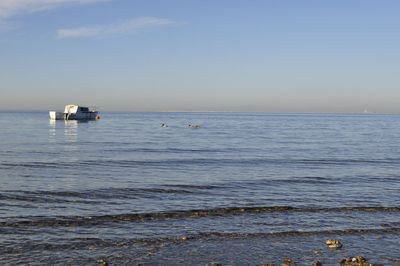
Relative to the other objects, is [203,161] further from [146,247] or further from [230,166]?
[146,247]

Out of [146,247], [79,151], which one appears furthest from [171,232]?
[79,151]

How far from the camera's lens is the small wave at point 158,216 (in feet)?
51.5

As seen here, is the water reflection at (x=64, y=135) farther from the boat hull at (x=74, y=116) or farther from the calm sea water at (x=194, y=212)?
the boat hull at (x=74, y=116)

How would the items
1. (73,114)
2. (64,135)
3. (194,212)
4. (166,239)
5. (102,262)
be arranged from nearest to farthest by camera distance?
1. (102,262)
2. (166,239)
3. (194,212)
4. (64,135)
5. (73,114)

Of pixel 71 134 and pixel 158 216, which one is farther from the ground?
→ pixel 158 216

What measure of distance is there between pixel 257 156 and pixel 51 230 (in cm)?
2742

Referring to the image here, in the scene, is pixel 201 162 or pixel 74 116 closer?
pixel 201 162

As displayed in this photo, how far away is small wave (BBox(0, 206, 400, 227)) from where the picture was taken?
1570 cm

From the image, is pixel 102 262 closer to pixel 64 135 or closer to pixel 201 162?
pixel 201 162

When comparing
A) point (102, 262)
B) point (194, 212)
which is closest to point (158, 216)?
point (194, 212)

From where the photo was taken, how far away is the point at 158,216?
56.1ft

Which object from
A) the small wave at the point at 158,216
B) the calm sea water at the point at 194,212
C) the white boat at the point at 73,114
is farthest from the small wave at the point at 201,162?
the white boat at the point at 73,114

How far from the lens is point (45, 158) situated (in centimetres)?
3719

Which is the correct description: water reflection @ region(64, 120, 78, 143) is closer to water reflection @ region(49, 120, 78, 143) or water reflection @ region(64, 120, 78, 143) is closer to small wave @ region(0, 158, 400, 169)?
water reflection @ region(49, 120, 78, 143)
